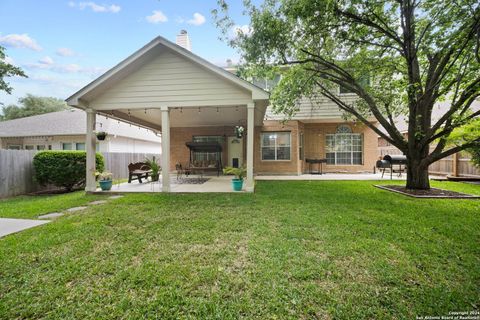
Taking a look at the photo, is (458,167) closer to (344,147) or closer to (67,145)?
(344,147)

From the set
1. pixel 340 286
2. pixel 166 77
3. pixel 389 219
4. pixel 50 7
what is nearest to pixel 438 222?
pixel 389 219

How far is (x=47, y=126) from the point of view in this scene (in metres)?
15.3

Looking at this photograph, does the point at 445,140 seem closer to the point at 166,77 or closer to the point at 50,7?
the point at 166,77

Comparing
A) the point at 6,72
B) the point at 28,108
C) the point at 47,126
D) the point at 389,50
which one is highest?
the point at 28,108

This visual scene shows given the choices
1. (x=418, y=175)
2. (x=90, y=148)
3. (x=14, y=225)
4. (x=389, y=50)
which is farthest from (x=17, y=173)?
(x=389, y=50)

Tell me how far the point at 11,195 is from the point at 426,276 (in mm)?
11176

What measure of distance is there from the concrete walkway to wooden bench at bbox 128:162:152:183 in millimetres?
4559

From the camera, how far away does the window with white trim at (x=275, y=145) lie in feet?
40.6

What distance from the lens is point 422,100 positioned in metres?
6.84

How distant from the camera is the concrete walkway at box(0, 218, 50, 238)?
12.5 feet

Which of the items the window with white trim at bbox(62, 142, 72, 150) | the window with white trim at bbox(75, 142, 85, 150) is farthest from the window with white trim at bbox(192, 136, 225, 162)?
the window with white trim at bbox(62, 142, 72, 150)

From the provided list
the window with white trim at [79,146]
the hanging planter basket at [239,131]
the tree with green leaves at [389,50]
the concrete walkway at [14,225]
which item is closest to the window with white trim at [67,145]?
the window with white trim at [79,146]

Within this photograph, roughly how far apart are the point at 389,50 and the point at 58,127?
19.6m

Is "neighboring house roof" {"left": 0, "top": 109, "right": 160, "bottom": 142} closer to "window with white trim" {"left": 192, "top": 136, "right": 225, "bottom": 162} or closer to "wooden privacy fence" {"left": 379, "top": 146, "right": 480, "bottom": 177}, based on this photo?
"window with white trim" {"left": 192, "top": 136, "right": 225, "bottom": 162}
